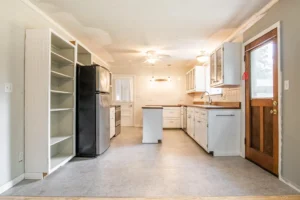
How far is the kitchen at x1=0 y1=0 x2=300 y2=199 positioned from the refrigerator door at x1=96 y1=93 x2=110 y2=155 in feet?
0.07

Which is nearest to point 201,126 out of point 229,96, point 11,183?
point 229,96

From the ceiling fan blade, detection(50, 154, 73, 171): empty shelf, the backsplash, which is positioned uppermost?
the ceiling fan blade

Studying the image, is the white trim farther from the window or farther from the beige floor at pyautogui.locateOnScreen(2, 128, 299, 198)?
the window

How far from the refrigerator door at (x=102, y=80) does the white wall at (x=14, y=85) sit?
1.25 m

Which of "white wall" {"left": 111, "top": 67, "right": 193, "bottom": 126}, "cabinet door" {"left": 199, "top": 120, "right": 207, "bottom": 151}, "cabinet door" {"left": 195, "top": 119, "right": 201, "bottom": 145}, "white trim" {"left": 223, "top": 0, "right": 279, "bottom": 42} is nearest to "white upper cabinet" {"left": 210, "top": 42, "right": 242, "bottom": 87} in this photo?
"white trim" {"left": 223, "top": 0, "right": 279, "bottom": 42}

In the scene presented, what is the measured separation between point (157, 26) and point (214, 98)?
2.73 metres

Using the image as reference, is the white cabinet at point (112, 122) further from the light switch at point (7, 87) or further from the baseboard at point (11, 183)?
the light switch at point (7, 87)

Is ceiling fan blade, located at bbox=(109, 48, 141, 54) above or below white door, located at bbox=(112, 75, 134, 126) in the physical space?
above

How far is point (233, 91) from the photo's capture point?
13.3ft

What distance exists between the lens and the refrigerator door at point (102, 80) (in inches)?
139

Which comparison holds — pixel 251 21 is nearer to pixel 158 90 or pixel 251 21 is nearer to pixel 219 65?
pixel 219 65

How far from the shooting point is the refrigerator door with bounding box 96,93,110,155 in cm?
354

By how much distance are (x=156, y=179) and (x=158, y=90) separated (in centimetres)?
552

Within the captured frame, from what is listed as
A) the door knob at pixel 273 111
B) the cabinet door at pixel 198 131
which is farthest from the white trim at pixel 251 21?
the cabinet door at pixel 198 131
